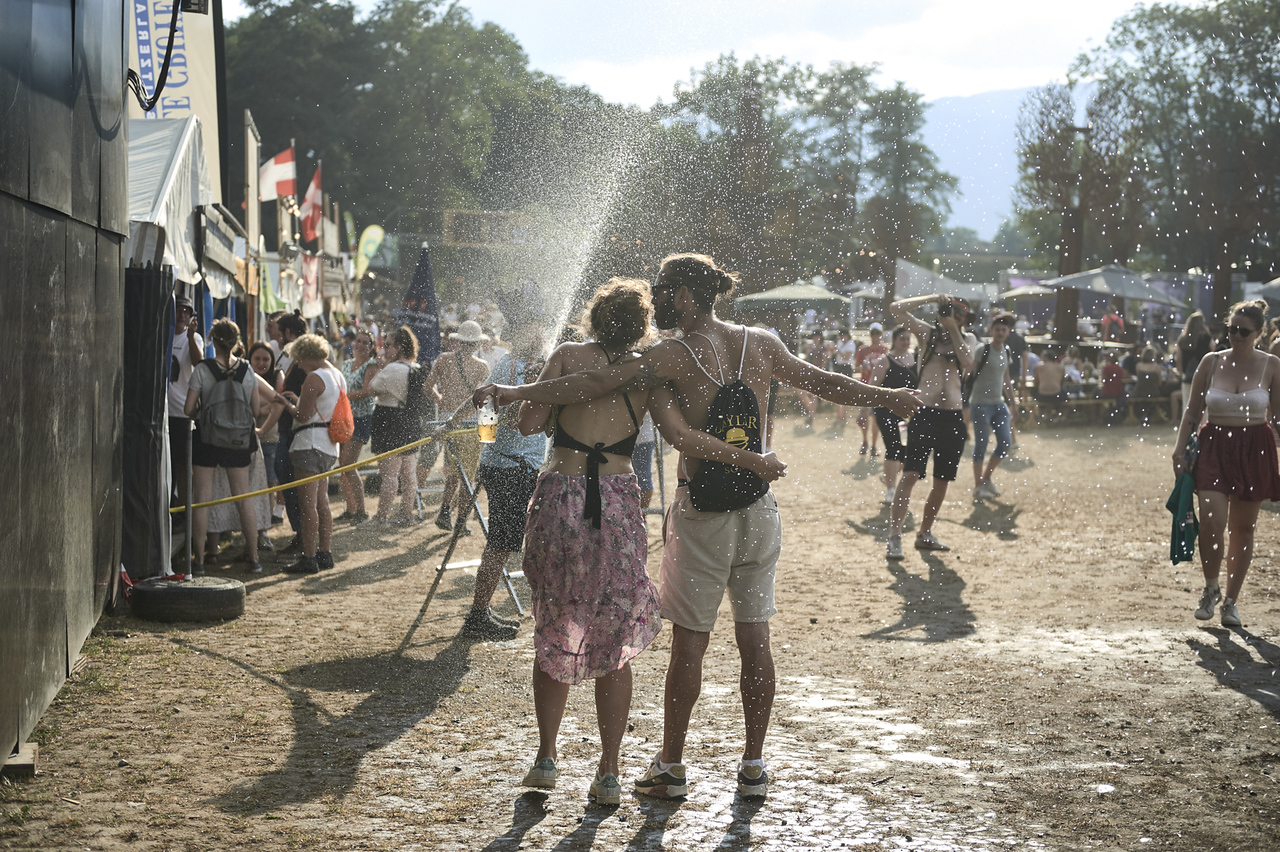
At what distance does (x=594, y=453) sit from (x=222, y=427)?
474cm

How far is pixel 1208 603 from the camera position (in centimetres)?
690

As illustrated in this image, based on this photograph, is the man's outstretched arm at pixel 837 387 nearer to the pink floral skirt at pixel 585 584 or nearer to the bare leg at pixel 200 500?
the pink floral skirt at pixel 585 584

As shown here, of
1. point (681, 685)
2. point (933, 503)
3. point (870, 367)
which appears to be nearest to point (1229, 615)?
point (933, 503)

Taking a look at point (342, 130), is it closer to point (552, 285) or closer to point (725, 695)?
point (552, 285)

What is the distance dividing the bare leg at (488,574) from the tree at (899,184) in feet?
136

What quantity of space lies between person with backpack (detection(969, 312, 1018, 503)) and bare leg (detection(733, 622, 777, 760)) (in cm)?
890

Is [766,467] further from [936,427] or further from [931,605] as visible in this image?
[936,427]

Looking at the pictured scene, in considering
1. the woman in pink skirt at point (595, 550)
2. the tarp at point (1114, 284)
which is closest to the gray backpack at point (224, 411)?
the woman in pink skirt at point (595, 550)

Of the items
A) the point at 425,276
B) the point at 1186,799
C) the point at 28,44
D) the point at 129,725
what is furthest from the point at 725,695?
the point at 425,276

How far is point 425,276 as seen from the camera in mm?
14164

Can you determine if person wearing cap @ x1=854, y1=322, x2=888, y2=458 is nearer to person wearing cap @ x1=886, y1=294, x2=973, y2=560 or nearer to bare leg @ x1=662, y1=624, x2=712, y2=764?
person wearing cap @ x1=886, y1=294, x2=973, y2=560

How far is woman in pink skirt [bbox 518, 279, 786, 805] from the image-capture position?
4012 mm

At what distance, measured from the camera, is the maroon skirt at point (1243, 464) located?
661cm

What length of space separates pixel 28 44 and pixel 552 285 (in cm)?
4831
